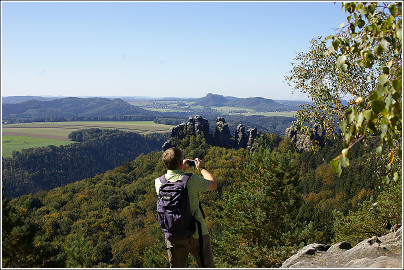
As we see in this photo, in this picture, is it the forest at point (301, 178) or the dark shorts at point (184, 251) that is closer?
the forest at point (301, 178)

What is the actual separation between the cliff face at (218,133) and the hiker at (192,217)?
10675cm

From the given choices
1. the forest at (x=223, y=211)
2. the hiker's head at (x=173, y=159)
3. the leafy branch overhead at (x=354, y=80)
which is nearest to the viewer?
the leafy branch overhead at (x=354, y=80)

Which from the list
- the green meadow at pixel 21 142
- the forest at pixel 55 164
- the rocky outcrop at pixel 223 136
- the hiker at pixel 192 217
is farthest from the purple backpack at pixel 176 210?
the green meadow at pixel 21 142

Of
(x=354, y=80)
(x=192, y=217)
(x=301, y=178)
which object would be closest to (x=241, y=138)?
(x=301, y=178)

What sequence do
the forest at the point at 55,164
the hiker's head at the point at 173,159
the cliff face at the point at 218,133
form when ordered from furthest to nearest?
the forest at the point at 55,164
the cliff face at the point at 218,133
the hiker's head at the point at 173,159

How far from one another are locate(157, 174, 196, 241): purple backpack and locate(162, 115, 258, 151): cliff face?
106936mm

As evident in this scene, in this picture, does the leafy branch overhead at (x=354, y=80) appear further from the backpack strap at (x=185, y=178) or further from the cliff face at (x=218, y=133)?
the cliff face at (x=218, y=133)

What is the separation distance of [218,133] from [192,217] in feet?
366

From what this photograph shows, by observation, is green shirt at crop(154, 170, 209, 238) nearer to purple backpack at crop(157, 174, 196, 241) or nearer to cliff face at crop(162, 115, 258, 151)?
purple backpack at crop(157, 174, 196, 241)

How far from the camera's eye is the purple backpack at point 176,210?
432cm

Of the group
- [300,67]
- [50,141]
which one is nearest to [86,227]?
[300,67]

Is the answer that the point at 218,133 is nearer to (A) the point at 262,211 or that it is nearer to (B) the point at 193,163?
(A) the point at 262,211

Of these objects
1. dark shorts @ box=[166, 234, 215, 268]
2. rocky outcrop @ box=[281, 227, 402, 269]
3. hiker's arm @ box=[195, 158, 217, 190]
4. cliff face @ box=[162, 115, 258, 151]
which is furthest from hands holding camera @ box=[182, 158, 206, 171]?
cliff face @ box=[162, 115, 258, 151]

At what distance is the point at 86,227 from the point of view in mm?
62906
